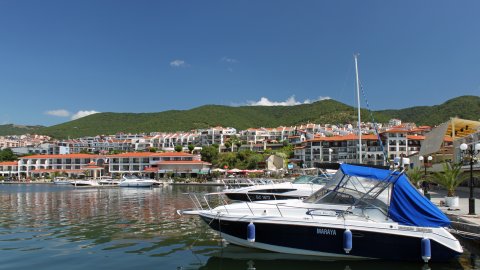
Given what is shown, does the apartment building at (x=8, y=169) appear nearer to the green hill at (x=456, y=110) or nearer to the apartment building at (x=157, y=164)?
the apartment building at (x=157, y=164)

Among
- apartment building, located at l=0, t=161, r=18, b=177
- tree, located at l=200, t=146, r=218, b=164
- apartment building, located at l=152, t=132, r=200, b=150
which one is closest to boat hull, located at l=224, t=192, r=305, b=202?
tree, located at l=200, t=146, r=218, b=164

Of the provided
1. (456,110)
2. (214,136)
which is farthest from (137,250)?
(456,110)

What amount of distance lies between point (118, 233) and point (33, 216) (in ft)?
33.5

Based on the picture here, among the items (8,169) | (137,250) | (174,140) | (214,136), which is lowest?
(8,169)

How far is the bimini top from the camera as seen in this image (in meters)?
11.9

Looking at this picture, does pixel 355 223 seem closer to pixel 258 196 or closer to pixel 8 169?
pixel 258 196

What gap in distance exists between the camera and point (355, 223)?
11867 millimetres

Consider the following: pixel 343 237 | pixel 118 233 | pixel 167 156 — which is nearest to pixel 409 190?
pixel 343 237

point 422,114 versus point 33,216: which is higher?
point 422,114

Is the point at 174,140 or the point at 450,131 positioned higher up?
the point at 174,140

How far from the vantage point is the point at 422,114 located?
636 feet

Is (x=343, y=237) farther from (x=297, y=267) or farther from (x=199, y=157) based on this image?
Answer: (x=199, y=157)

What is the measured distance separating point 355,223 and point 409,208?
175 cm

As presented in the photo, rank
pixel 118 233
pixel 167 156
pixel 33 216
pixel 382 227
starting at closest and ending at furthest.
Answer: pixel 382 227 → pixel 118 233 → pixel 33 216 → pixel 167 156
